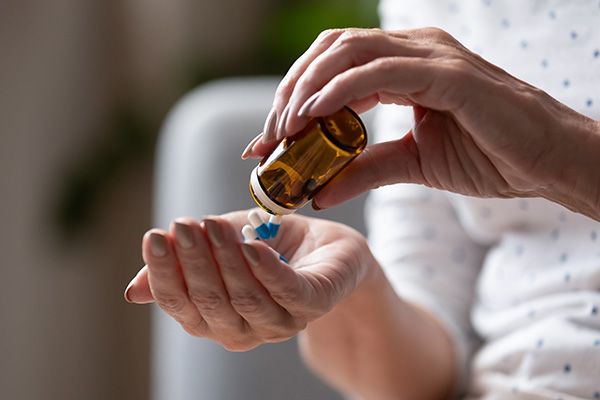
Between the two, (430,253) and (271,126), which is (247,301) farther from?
(430,253)

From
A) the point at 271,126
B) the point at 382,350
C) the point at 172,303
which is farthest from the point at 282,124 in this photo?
the point at 382,350

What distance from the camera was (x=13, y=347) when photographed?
A: 61.6 inches

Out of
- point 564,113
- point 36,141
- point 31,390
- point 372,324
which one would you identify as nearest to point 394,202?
point 372,324

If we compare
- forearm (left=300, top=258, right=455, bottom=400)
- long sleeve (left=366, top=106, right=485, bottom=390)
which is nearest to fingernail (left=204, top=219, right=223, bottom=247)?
forearm (left=300, top=258, right=455, bottom=400)

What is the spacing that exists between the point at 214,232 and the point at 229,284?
0.11 ft

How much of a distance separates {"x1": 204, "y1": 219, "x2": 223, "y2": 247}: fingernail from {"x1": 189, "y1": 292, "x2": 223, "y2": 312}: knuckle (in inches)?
1.5

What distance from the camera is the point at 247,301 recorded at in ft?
1.67

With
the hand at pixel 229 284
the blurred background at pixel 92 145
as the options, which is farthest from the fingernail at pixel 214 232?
the blurred background at pixel 92 145

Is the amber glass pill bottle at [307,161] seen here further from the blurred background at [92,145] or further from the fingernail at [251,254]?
the blurred background at [92,145]

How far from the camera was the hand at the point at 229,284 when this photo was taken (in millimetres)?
491

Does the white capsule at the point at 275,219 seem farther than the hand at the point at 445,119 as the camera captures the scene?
Yes

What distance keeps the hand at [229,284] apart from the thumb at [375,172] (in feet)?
0.17

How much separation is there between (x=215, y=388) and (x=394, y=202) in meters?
0.32

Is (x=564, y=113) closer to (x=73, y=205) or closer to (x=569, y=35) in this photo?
(x=569, y=35)
